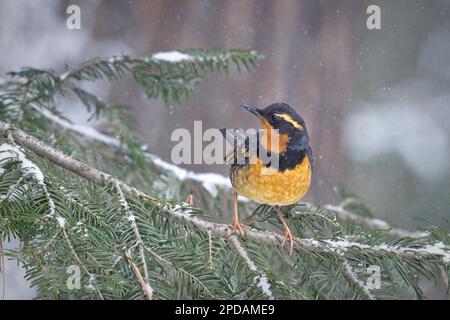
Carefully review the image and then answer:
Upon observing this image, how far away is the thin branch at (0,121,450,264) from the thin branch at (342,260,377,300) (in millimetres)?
49

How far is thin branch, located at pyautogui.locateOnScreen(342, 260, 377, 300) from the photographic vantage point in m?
1.63

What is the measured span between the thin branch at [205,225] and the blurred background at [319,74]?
2474 millimetres

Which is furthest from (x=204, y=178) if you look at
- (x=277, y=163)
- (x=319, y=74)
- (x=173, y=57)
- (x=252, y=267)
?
(x=319, y=74)

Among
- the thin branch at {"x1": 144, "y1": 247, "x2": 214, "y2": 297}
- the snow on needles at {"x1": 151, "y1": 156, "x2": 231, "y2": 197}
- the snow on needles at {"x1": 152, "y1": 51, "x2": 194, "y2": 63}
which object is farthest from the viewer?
the snow on needles at {"x1": 151, "y1": 156, "x2": 231, "y2": 197}

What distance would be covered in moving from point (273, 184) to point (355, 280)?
15.7 inches

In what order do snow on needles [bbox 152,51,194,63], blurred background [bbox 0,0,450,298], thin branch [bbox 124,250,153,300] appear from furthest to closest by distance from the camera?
1. blurred background [bbox 0,0,450,298]
2. snow on needles [bbox 152,51,194,63]
3. thin branch [bbox 124,250,153,300]

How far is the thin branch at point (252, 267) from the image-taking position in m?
1.47

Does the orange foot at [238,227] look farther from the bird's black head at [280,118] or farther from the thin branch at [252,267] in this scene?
the bird's black head at [280,118]

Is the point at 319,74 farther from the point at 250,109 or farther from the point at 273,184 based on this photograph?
the point at 273,184

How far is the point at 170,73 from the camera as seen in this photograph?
98.2 inches

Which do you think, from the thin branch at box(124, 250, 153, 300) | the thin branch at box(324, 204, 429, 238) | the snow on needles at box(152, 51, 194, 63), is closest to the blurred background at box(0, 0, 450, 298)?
the thin branch at box(324, 204, 429, 238)

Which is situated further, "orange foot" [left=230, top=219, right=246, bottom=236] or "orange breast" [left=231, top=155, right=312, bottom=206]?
"orange breast" [left=231, top=155, right=312, bottom=206]

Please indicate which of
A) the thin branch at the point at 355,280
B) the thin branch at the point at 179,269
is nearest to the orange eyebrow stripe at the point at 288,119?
the thin branch at the point at 355,280

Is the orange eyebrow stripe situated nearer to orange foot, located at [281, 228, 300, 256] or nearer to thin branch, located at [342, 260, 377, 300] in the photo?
orange foot, located at [281, 228, 300, 256]
